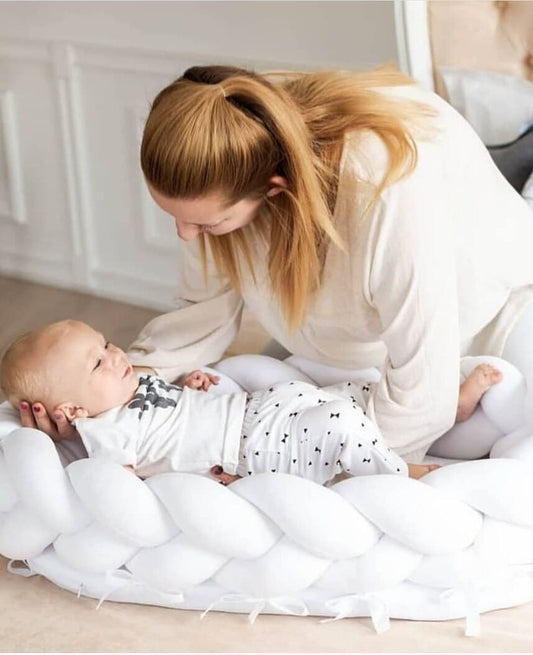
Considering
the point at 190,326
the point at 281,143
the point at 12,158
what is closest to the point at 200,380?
the point at 190,326

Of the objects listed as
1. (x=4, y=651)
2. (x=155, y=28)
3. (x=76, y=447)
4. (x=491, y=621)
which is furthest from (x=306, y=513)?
(x=155, y=28)

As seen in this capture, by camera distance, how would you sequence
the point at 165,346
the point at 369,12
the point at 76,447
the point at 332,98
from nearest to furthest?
the point at 332,98
the point at 76,447
the point at 165,346
the point at 369,12

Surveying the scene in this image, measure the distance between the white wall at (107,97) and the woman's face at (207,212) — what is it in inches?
50.1

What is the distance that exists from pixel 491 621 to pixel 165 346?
2.25ft

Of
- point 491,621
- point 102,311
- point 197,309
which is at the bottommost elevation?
point 102,311

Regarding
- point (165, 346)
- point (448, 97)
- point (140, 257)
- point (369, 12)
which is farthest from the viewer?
point (140, 257)

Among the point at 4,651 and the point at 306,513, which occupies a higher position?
the point at 306,513

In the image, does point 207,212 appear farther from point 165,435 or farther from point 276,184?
point 165,435

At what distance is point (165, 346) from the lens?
5.61 feet

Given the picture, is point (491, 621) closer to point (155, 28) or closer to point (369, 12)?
point (369, 12)

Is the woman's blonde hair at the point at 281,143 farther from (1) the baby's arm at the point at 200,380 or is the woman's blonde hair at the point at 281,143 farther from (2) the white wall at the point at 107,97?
(2) the white wall at the point at 107,97

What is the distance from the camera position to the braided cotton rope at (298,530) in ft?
3.96

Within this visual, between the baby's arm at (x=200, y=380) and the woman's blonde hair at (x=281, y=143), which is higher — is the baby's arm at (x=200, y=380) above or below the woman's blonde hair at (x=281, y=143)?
below

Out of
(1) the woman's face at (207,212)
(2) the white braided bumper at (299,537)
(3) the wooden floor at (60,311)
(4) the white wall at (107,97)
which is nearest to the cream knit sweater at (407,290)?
(1) the woman's face at (207,212)
